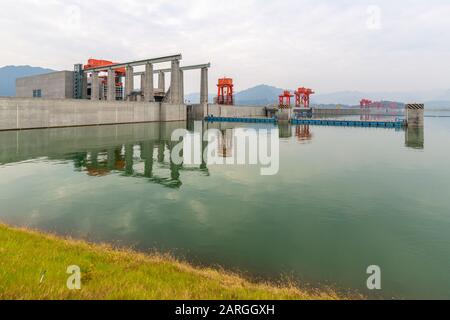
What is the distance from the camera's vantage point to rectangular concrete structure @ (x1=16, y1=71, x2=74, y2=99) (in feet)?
411

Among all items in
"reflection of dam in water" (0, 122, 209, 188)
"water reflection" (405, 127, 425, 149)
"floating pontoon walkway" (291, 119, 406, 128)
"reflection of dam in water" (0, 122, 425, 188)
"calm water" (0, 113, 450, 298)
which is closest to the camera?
"calm water" (0, 113, 450, 298)

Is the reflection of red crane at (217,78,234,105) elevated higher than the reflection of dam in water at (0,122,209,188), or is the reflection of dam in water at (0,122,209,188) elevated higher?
the reflection of red crane at (217,78,234,105)

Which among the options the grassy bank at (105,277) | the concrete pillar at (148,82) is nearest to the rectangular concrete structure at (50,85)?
the concrete pillar at (148,82)

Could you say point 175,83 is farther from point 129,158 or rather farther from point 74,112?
point 129,158

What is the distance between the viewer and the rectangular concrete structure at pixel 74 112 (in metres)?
66.6

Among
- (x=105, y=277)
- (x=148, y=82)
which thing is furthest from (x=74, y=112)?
(x=105, y=277)

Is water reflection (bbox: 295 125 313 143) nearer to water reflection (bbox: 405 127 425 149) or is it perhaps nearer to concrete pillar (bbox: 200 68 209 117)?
water reflection (bbox: 405 127 425 149)

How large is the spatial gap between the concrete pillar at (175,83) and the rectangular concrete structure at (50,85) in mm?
45090

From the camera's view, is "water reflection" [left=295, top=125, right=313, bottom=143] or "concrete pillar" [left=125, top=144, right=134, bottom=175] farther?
"water reflection" [left=295, top=125, right=313, bottom=143]

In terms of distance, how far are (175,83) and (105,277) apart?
342 feet

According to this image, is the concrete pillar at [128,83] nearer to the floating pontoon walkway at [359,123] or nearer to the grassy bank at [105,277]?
the floating pontoon walkway at [359,123]

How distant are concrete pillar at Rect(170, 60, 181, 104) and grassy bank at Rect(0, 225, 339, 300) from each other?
9785 cm

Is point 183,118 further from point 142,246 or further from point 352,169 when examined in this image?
point 142,246

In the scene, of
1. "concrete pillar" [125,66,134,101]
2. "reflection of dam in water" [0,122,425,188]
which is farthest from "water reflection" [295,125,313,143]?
"concrete pillar" [125,66,134,101]
